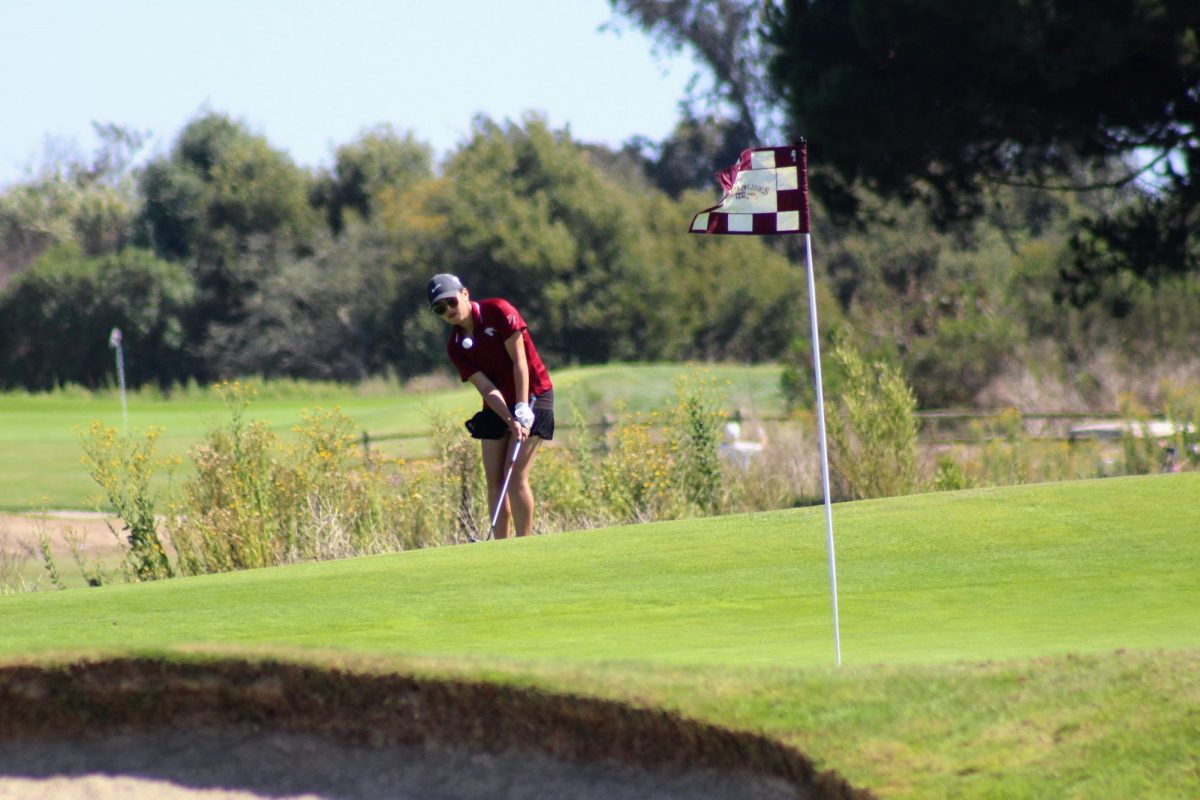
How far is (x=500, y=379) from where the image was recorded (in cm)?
1005

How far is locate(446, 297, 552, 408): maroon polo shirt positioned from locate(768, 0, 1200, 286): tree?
9885 millimetres

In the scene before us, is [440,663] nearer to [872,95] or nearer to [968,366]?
[872,95]

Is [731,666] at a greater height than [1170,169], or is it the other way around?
[1170,169]

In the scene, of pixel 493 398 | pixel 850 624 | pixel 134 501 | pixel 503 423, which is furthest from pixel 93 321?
pixel 850 624

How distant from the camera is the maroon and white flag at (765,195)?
5.84 m

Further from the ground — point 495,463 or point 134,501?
point 495,463

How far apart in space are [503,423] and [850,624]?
3.92 m

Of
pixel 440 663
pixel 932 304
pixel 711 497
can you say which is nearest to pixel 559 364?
pixel 932 304

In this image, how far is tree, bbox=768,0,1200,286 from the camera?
17.6m

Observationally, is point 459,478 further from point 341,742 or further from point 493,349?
point 341,742

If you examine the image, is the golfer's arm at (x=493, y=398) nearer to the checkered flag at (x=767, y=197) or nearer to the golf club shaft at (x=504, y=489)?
the golf club shaft at (x=504, y=489)

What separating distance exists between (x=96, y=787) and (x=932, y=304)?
80.0 feet

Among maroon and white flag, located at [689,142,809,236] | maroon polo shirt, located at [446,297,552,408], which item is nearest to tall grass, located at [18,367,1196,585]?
maroon polo shirt, located at [446,297,552,408]

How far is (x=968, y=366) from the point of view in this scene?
2694 cm
